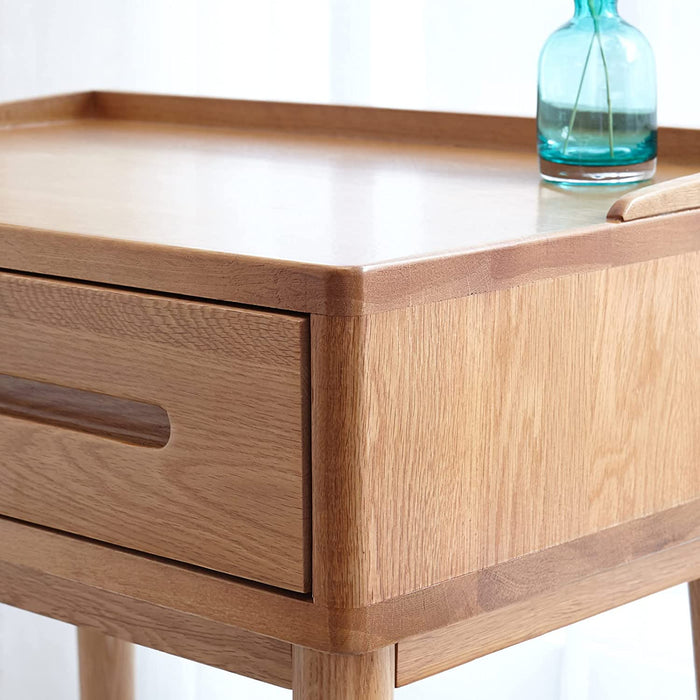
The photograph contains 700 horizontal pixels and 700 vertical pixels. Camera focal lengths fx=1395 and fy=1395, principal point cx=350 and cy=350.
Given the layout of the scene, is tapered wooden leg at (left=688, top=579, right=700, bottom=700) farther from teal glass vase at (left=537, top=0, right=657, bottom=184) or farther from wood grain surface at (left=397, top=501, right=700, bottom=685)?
teal glass vase at (left=537, top=0, right=657, bottom=184)

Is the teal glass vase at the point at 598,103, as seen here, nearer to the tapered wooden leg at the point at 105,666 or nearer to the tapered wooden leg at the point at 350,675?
the tapered wooden leg at the point at 350,675

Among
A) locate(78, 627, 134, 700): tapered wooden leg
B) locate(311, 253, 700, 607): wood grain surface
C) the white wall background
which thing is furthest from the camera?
the white wall background

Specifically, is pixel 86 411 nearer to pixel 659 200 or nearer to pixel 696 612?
pixel 659 200

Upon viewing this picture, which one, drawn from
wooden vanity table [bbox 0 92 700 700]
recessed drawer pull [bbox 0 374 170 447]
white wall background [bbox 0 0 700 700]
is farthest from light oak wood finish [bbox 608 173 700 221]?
white wall background [bbox 0 0 700 700]

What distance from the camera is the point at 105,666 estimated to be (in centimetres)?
116

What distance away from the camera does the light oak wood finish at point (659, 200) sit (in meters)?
0.60

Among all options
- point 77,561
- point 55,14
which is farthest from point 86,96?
point 77,561

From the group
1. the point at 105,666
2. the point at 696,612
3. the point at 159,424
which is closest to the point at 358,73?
the point at 105,666

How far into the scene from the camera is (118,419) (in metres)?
0.64

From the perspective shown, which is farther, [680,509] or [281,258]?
[680,509]

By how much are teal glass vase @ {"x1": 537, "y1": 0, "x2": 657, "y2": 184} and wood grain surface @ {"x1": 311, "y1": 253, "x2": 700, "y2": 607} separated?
0.13m

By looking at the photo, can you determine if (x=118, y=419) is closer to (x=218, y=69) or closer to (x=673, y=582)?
(x=673, y=582)

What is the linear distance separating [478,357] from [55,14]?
1.03 meters

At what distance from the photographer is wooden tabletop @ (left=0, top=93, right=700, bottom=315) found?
1.78 ft
